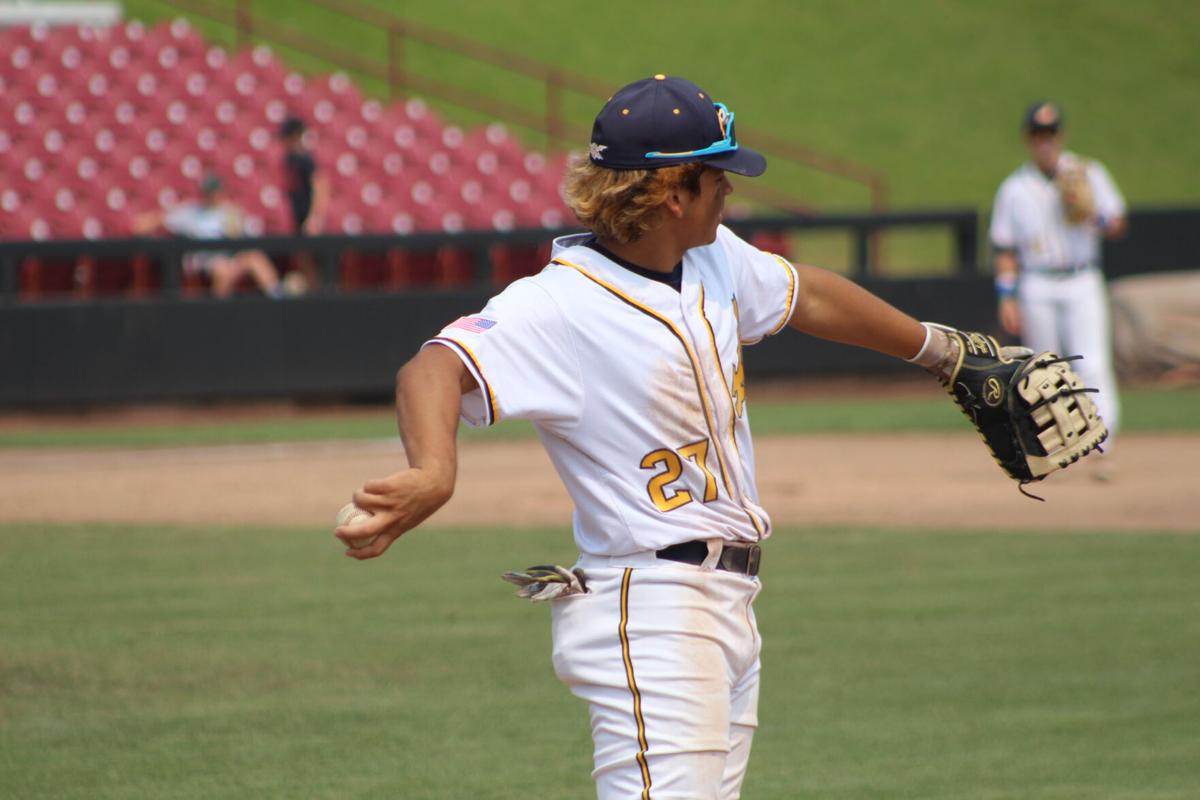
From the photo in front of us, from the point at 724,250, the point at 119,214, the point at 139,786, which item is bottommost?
the point at 139,786

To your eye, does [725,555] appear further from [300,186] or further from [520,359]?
[300,186]

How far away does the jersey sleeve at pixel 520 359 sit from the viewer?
296cm

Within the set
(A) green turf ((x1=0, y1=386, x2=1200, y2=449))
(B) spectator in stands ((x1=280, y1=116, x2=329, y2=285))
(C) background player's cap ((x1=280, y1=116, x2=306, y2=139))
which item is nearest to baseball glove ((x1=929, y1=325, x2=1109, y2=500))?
(A) green turf ((x1=0, y1=386, x2=1200, y2=449))

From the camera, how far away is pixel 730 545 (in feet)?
10.4

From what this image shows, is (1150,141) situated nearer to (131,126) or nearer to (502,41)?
(502,41)

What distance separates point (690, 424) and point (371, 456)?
30.9 ft

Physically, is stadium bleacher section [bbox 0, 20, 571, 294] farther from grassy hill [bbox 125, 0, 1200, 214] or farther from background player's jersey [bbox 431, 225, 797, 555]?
background player's jersey [bbox 431, 225, 797, 555]

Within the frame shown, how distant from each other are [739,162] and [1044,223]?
7.92 metres

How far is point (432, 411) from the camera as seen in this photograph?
9.18 feet

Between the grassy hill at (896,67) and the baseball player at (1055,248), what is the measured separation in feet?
63.0

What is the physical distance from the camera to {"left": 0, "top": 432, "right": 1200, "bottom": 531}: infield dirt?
32.0 feet

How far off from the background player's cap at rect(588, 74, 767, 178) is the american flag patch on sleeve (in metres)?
0.37

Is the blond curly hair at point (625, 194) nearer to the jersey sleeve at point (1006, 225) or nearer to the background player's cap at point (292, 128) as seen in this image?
the jersey sleeve at point (1006, 225)

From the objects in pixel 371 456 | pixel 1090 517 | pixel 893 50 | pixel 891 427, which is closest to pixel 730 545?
pixel 1090 517
